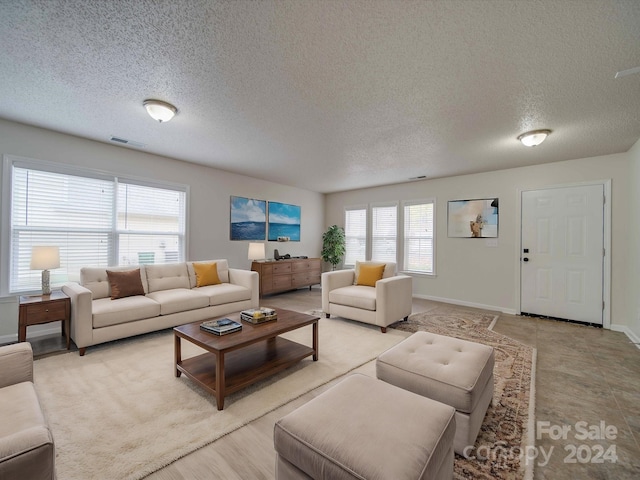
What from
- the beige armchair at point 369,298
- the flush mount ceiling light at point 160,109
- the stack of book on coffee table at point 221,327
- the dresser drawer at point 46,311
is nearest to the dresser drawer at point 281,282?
the beige armchair at point 369,298

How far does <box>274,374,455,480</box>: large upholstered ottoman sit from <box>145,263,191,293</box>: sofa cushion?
134 inches

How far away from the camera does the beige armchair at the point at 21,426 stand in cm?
93

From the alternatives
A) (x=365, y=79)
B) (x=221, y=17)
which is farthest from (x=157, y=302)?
(x=365, y=79)

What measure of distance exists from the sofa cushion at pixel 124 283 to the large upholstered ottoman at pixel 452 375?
127 inches

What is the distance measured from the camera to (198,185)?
4941mm

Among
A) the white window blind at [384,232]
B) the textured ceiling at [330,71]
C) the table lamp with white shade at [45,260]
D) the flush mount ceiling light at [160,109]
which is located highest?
the textured ceiling at [330,71]

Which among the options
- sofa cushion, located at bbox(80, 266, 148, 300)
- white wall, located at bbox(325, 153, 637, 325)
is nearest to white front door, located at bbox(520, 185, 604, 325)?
white wall, located at bbox(325, 153, 637, 325)

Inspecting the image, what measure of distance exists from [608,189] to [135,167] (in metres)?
6.85

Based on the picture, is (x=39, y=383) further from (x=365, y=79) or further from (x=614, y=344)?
(x=614, y=344)

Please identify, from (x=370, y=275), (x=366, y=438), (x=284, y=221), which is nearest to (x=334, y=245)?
(x=284, y=221)

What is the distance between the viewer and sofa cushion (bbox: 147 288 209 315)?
11.4 ft

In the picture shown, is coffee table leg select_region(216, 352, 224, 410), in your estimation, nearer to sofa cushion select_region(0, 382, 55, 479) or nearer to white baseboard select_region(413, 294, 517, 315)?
sofa cushion select_region(0, 382, 55, 479)

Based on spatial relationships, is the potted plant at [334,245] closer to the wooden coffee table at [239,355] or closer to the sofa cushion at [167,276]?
the sofa cushion at [167,276]

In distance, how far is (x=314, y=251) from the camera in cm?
736
